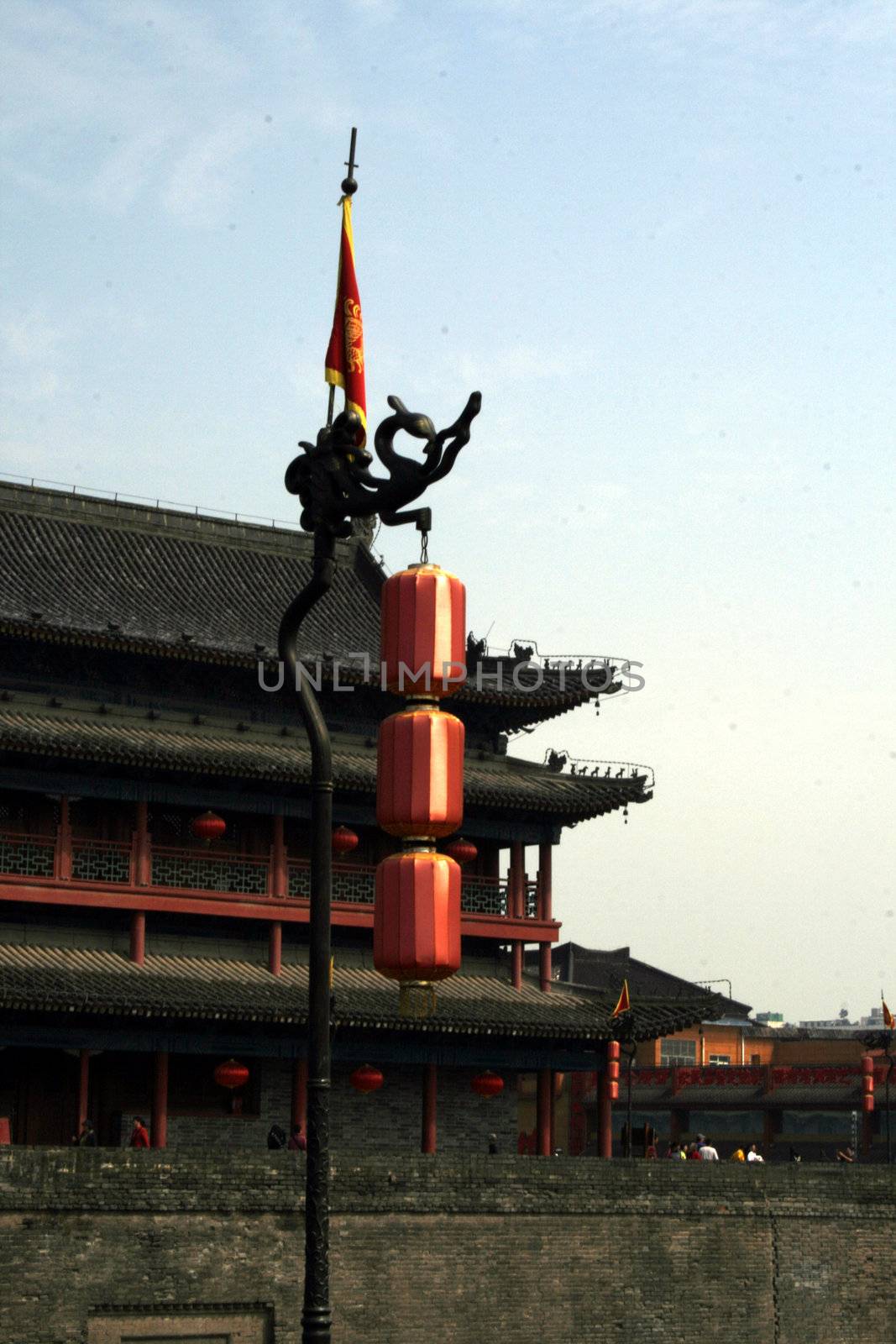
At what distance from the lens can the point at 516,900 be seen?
33.3 metres

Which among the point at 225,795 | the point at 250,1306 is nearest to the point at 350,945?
the point at 225,795

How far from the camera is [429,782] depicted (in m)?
14.3

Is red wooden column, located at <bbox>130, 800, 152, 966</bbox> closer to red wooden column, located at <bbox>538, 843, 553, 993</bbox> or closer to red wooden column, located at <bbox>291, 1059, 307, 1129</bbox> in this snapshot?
red wooden column, located at <bbox>291, 1059, 307, 1129</bbox>

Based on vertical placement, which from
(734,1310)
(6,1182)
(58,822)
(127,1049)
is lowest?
(734,1310)

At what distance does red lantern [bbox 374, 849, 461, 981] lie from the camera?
14312mm

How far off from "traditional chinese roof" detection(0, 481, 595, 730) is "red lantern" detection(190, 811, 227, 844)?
2.58 m

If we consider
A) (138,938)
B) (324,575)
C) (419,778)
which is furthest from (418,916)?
(138,938)

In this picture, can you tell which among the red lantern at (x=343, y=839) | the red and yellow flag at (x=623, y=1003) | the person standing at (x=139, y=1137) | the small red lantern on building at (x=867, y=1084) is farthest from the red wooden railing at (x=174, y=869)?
the small red lantern on building at (x=867, y=1084)

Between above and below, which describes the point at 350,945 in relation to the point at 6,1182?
above

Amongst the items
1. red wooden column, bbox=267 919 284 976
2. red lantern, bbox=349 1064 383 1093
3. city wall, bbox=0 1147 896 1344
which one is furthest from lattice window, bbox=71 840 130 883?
city wall, bbox=0 1147 896 1344

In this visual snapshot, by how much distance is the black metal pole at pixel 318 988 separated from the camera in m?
12.5

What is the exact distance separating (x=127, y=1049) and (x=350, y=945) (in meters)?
4.78

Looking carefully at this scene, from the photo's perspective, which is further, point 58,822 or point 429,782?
point 58,822

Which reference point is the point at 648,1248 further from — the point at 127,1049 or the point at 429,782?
the point at 429,782
